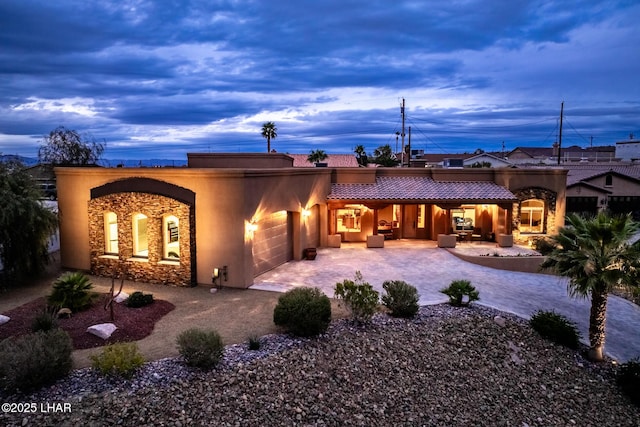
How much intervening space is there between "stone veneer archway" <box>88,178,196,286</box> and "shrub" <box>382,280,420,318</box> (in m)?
7.82

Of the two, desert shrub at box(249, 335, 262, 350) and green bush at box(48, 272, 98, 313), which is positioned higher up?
green bush at box(48, 272, 98, 313)

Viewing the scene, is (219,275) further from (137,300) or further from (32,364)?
(32,364)

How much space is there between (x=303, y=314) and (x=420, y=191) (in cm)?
1719

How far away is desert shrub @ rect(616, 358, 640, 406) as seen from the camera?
11602mm

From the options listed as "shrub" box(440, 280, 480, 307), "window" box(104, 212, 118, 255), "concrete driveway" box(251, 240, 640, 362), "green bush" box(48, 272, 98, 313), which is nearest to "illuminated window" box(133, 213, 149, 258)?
"window" box(104, 212, 118, 255)

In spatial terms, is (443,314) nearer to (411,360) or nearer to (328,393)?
(411,360)

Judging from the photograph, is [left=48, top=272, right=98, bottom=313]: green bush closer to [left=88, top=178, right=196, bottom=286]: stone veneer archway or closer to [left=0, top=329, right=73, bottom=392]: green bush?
[left=88, top=178, right=196, bottom=286]: stone veneer archway

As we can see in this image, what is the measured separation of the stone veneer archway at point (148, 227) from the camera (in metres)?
16.8

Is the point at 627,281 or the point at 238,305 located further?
the point at 238,305

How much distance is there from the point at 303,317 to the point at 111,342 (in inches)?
203

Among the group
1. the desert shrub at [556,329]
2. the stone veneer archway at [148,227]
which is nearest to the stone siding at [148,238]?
the stone veneer archway at [148,227]

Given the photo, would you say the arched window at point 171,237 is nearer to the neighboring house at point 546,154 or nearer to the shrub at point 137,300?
the shrub at point 137,300

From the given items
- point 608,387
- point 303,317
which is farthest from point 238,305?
point 608,387

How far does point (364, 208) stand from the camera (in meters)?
26.6
